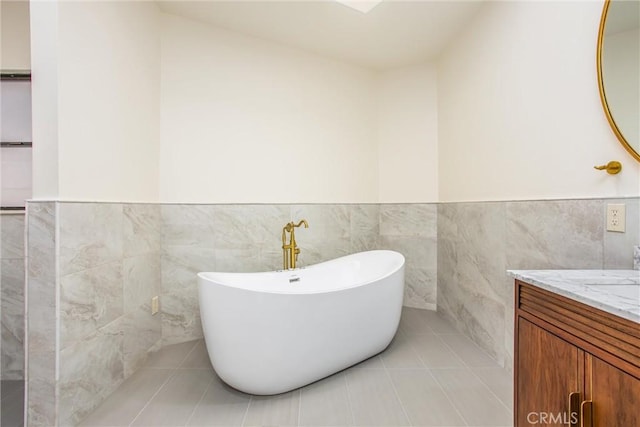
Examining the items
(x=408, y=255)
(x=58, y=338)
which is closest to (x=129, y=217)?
(x=58, y=338)

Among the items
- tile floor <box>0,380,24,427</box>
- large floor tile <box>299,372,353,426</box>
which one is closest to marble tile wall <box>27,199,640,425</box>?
tile floor <box>0,380,24,427</box>

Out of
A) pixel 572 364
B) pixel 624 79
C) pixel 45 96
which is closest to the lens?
pixel 572 364

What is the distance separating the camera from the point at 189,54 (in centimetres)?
206

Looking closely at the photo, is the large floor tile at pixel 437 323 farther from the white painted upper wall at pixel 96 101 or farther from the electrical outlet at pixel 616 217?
the white painted upper wall at pixel 96 101

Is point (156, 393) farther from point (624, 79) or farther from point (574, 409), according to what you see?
point (624, 79)

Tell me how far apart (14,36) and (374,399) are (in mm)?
2880

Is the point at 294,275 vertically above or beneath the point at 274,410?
above

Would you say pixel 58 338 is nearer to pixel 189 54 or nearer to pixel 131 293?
pixel 131 293

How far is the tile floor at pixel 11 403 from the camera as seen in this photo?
4.12ft

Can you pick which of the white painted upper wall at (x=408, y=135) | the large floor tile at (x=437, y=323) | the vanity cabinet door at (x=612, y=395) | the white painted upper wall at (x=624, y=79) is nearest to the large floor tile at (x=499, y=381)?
the large floor tile at (x=437, y=323)

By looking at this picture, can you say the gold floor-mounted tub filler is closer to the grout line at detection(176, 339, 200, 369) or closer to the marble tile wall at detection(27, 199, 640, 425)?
the marble tile wall at detection(27, 199, 640, 425)

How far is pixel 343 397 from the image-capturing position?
142cm

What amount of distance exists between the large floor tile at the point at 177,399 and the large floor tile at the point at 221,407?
0.04 metres
